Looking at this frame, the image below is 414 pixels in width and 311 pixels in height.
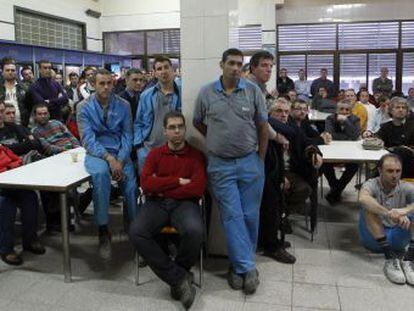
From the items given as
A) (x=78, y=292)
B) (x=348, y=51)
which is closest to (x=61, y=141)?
(x=78, y=292)

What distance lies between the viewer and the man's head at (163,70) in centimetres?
321

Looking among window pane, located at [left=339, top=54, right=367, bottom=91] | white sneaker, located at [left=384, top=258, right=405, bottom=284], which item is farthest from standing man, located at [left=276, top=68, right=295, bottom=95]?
white sneaker, located at [left=384, top=258, right=405, bottom=284]

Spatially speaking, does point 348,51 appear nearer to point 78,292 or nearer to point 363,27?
point 363,27

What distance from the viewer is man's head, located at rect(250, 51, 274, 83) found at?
3.29m

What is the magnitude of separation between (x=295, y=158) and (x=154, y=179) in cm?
148

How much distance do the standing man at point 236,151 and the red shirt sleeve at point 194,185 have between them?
7cm

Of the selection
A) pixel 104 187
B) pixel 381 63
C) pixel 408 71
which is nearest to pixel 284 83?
pixel 381 63

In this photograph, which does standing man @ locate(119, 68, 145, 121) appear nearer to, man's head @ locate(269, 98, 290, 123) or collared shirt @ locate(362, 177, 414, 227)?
man's head @ locate(269, 98, 290, 123)

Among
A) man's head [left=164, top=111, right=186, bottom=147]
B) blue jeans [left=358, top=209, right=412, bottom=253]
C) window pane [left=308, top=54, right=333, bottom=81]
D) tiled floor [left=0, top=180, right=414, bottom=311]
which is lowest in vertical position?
tiled floor [left=0, top=180, right=414, bottom=311]

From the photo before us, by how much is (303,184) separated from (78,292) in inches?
75.9

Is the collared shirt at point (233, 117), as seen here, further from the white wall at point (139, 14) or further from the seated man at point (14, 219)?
the white wall at point (139, 14)

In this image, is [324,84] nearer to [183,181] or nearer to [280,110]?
[280,110]

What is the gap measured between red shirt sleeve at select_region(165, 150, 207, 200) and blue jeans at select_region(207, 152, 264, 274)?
7 cm

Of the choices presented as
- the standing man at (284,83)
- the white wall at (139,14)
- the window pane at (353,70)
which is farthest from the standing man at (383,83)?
the white wall at (139,14)
